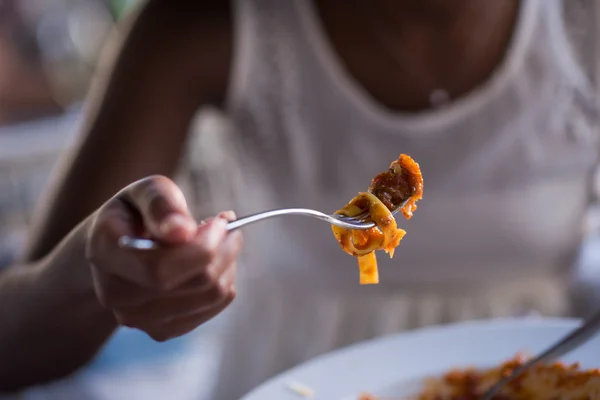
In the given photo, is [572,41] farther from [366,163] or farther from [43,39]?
[43,39]

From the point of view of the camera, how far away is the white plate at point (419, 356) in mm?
376

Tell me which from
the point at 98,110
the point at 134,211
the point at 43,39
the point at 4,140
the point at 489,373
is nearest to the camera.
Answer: the point at 134,211

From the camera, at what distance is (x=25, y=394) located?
0.45 metres

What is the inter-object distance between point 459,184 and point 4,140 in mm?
1449

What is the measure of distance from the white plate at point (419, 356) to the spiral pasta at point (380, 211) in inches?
3.1

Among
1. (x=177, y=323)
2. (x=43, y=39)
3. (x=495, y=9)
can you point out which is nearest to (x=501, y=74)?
(x=495, y=9)

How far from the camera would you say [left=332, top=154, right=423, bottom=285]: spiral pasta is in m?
0.32

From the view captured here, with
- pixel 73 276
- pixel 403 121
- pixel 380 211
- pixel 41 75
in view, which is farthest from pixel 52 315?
pixel 41 75

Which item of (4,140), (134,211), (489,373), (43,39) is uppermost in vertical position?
(134,211)

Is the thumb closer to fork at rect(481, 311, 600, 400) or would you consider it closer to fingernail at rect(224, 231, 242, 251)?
fingernail at rect(224, 231, 242, 251)

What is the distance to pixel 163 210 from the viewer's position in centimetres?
23

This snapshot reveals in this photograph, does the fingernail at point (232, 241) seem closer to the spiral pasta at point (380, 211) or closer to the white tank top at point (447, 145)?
the spiral pasta at point (380, 211)

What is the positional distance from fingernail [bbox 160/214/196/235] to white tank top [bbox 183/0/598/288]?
37 centimetres

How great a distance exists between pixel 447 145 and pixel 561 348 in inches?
12.0
